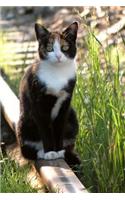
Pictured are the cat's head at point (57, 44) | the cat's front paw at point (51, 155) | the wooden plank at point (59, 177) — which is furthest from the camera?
the cat's front paw at point (51, 155)

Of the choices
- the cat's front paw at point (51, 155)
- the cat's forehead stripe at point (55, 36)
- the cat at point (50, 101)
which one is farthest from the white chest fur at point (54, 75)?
the cat's front paw at point (51, 155)

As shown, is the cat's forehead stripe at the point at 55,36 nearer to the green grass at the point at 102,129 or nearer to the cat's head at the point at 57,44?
the cat's head at the point at 57,44

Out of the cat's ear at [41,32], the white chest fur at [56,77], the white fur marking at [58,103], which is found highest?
the cat's ear at [41,32]

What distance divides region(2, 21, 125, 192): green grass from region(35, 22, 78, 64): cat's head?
9cm

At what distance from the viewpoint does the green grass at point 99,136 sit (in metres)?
3.10

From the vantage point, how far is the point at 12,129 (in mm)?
3885

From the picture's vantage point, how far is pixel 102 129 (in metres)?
3.22

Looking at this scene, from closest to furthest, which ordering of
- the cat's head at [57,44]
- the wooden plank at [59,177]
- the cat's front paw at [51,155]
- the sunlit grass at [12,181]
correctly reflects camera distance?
the wooden plank at [59,177]
the sunlit grass at [12,181]
the cat's head at [57,44]
the cat's front paw at [51,155]

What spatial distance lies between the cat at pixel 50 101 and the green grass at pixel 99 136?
0.23 feet

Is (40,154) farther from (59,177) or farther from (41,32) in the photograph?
(41,32)
